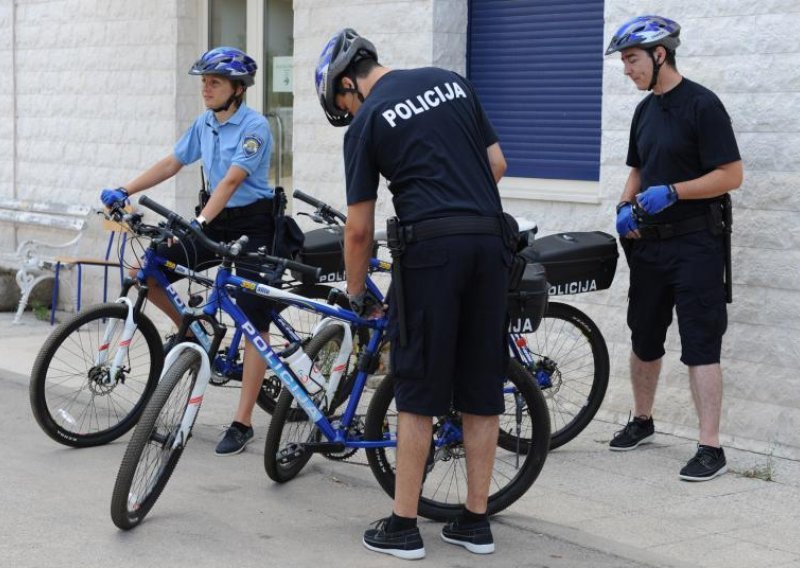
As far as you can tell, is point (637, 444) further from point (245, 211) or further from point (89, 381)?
point (89, 381)

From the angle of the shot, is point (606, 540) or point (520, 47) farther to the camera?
point (520, 47)

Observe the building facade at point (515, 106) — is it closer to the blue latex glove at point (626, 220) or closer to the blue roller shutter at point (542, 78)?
the blue roller shutter at point (542, 78)

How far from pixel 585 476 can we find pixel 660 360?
2.52ft

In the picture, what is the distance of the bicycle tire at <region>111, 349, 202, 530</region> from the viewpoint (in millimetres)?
5559

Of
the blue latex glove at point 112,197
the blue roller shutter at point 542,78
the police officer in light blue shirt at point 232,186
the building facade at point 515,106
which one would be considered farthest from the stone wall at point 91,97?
the blue latex glove at point 112,197

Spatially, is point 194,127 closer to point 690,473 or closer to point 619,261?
point 619,261

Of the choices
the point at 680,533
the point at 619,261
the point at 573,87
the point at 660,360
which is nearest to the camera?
the point at 680,533

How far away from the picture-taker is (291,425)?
607 centimetres

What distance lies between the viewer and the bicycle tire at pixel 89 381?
270 inches

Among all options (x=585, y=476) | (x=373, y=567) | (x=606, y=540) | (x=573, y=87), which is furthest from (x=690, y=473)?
(x=573, y=87)

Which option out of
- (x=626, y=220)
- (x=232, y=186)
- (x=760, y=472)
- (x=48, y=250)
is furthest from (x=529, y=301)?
(x=48, y=250)

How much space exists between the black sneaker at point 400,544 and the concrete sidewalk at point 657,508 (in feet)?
0.24

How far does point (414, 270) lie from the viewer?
527 centimetres

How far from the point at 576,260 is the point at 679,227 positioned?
585 millimetres
